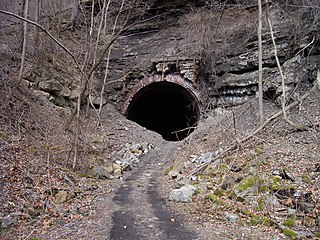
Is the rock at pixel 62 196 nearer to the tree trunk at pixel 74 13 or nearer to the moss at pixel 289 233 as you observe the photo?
the moss at pixel 289 233

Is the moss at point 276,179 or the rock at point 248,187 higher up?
the moss at point 276,179

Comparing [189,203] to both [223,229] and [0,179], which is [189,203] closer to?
[223,229]

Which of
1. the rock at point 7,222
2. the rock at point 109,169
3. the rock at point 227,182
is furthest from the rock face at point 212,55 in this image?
the rock at point 7,222

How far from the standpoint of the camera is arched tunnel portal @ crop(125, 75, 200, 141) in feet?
55.1

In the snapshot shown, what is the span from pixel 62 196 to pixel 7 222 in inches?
61.3

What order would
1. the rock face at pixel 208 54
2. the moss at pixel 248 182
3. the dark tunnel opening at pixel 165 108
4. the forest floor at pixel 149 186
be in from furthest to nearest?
the dark tunnel opening at pixel 165 108 < the rock face at pixel 208 54 < the moss at pixel 248 182 < the forest floor at pixel 149 186

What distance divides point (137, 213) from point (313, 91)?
8535 millimetres

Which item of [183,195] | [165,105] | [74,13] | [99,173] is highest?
[74,13]

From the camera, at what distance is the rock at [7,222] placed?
197 inches

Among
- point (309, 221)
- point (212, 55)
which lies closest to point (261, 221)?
point (309, 221)

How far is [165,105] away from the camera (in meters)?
22.2

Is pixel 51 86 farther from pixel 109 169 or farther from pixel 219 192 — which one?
pixel 219 192

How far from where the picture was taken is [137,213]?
5973mm

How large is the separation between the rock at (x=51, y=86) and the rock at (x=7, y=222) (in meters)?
8.61
